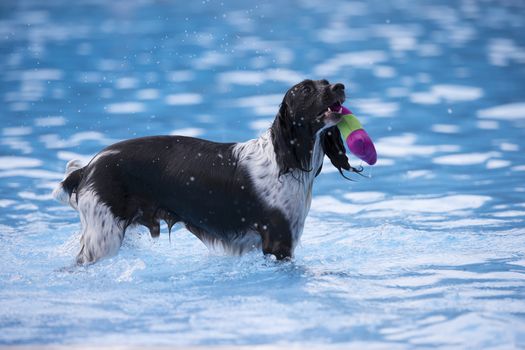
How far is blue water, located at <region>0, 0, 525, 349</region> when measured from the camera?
4961 mm

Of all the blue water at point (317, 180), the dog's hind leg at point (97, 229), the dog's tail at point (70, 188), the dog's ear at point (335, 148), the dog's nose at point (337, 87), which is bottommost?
the blue water at point (317, 180)

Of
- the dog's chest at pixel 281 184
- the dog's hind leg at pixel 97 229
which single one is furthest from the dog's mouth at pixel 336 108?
the dog's hind leg at pixel 97 229

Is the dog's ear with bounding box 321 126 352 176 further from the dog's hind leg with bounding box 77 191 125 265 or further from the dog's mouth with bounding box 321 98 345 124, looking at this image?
the dog's hind leg with bounding box 77 191 125 265

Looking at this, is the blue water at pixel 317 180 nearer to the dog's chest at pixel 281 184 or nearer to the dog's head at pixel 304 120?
the dog's chest at pixel 281 184

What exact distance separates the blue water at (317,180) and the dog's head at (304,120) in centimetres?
70

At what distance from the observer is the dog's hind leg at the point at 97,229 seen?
573 centimetres

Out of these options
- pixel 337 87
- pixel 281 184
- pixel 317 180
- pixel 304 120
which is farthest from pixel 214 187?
pixel 317 180

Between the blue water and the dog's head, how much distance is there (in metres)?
0.70

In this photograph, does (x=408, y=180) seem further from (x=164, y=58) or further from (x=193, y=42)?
(x=193, y=42)

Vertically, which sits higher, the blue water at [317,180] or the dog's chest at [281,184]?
the dog's chest at [281,184]

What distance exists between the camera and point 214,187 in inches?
229

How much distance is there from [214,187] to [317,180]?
307 cm

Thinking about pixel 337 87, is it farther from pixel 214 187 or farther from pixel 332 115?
pixel 214 187

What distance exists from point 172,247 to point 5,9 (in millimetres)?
12767
